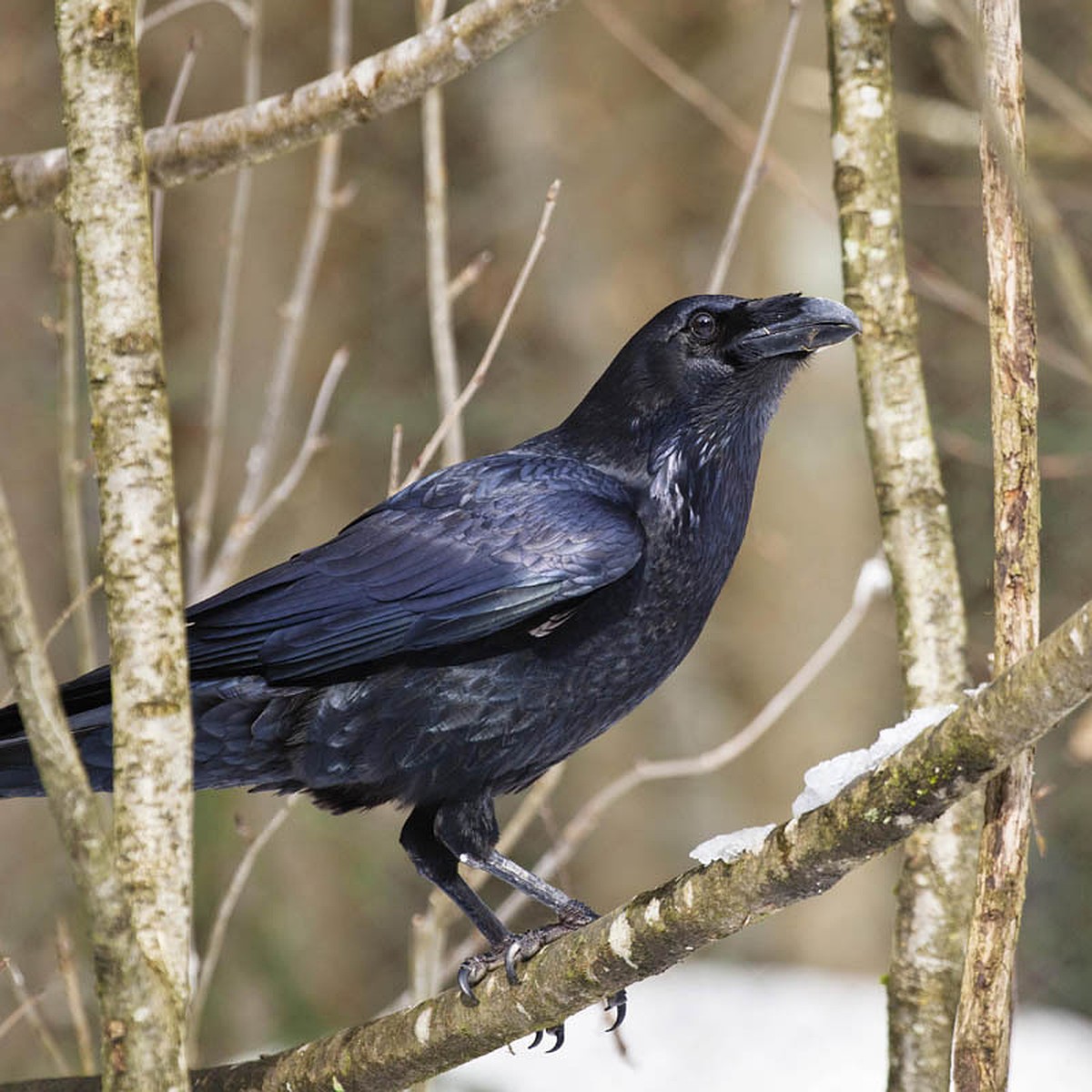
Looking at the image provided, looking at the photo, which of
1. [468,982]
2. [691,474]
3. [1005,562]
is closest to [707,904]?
[1005,562]

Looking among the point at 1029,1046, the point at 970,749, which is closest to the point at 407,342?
the point at 1029,1046

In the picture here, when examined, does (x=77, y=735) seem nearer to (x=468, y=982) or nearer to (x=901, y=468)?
(x=468, y=982)

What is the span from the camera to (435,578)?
3.53 m

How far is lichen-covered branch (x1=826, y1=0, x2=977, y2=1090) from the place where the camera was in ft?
10.5

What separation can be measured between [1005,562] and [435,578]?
1.46 m

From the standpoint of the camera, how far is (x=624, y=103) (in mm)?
8375

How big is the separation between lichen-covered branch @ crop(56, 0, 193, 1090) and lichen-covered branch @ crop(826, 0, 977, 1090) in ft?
5.04

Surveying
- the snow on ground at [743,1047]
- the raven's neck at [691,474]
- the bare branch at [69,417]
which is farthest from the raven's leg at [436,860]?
the snow on ground at [743,1047]

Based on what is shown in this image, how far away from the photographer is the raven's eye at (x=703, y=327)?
3.84 meters

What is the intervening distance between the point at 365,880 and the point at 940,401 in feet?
14.6

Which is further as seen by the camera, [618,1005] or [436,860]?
[436,860]

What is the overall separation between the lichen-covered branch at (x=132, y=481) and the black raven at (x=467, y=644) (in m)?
0.93

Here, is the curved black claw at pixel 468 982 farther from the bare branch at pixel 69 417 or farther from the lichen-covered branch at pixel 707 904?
the bare branch at pixel 69 417

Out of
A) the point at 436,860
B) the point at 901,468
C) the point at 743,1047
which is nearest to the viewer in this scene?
the point at 901,468
